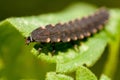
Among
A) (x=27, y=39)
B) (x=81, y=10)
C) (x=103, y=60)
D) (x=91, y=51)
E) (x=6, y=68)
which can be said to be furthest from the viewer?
(x=81, y=10)

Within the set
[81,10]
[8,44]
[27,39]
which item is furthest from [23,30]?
[81,10]

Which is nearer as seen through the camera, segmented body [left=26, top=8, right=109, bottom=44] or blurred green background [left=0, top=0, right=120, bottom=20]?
segmented body [left=26, top=8, right=109, bottom=44]

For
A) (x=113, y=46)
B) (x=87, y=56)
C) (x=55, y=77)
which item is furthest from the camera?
(x=113, y=46)

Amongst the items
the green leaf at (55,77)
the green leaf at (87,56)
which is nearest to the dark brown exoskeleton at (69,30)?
the green leaf at (87,56)

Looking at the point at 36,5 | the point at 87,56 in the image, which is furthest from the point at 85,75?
the point at 36,5

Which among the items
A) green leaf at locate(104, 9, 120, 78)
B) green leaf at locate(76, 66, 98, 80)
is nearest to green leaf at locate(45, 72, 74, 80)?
green leaf at locate(76, 66, 98, 80)

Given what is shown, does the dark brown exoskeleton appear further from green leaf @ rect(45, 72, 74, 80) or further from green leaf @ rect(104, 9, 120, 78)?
green leaf @ rect(45, 72, 74, 80)

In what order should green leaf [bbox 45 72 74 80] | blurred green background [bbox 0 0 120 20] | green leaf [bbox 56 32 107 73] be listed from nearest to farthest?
green leaf [bbox 45 72 74 80], green leaf [bbox 56 32 107 73], blurred green background [bbox 0 0 120 20]

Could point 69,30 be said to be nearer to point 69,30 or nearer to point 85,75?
point 69,30

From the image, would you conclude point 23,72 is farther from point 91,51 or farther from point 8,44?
point 91,51
